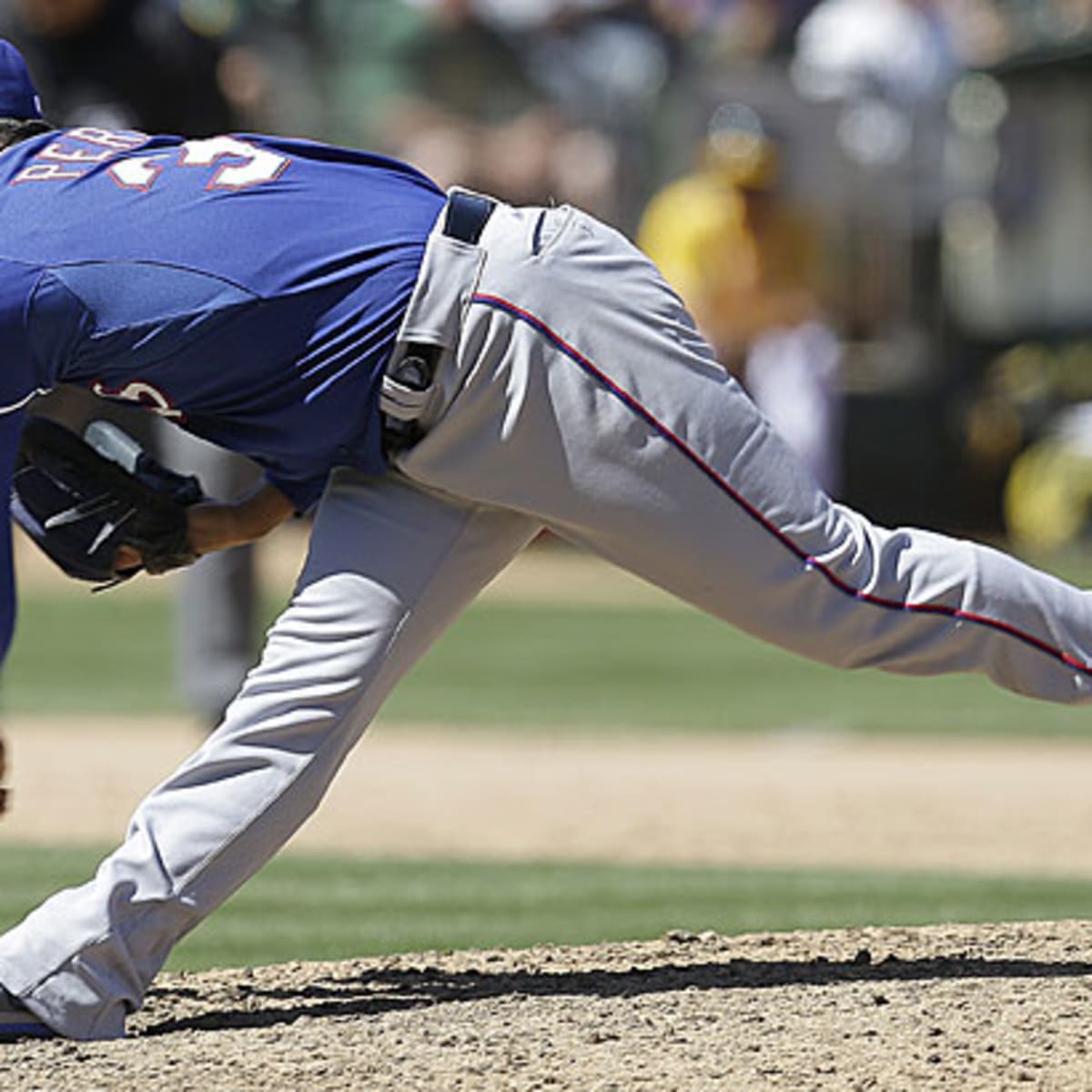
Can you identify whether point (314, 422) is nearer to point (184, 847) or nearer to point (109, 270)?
point (109, 270)

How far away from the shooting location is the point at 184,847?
407 centimetres

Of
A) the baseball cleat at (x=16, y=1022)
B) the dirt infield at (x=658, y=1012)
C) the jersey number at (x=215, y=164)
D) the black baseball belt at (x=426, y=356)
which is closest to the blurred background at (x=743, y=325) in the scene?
the dirt infield at (x=658, y=1012)

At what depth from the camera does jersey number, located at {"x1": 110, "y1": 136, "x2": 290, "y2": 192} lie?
405 centimetres

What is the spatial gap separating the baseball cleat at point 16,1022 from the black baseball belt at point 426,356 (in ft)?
3.45

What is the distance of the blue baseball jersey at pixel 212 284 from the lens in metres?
3.91

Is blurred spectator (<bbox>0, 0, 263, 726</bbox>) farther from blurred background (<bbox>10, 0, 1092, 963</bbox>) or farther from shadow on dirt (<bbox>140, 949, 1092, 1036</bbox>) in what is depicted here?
shadow on dirt (<bbox>140, 949, 1092, 1036</bbox>)

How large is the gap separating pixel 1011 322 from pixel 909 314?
700 mm

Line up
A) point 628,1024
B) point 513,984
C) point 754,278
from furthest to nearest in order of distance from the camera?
1. point 754,278
2. point 513,984
3. point 628,1024

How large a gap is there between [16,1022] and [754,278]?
1062 centimetres

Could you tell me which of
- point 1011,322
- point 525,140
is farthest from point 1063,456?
point 525,140

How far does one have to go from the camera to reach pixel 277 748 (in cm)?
412

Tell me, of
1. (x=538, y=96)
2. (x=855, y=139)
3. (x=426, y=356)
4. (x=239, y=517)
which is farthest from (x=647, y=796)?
(x=538, y=96)

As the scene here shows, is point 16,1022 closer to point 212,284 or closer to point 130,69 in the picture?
point 212,284

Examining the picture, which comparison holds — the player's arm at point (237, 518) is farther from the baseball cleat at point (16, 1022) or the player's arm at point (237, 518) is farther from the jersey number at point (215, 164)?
the baseball cleat at point (16, 1022)
